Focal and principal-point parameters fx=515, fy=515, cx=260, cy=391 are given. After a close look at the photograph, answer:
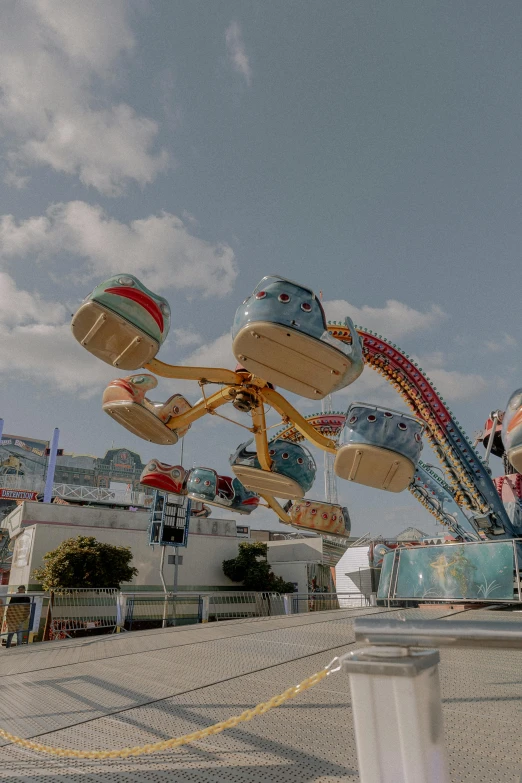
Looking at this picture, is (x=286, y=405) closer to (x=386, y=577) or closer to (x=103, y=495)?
(x=386, y=577)

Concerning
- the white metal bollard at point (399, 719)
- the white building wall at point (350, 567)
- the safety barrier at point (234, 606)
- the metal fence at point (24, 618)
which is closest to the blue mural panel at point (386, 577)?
the metal fence at point (24, 618)

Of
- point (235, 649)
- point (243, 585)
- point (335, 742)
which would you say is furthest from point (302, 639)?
point (243, 585)

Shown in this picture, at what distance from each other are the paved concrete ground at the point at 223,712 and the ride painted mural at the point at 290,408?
3.17 m

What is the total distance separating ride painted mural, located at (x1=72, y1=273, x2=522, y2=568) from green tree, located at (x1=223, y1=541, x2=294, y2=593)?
15.4 metres

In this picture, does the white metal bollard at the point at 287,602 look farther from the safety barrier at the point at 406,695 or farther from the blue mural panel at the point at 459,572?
the safety barrier at the point at 406,695

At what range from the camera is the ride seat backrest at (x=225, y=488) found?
1414cm

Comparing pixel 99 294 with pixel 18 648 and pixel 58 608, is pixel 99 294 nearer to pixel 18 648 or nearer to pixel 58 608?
pixel 18 648

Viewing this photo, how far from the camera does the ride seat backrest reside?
1414 cm

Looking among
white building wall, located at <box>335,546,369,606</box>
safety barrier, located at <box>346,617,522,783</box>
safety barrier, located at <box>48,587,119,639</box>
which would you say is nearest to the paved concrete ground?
safety barrier, located at <box>346,617,522,783</box>

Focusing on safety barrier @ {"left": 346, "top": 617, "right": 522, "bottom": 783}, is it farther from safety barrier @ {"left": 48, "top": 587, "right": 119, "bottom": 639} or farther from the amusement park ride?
safety barrier @ {"left": 48, "top": 587, "right": 119, "bottom": 639}

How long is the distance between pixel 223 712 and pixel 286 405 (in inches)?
266

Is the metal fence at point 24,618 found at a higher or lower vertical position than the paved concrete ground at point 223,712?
higher

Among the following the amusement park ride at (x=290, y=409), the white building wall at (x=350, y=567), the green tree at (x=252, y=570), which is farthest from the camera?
the white building wall at (x=350, y=567)

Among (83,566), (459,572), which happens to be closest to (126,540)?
(83,566)
